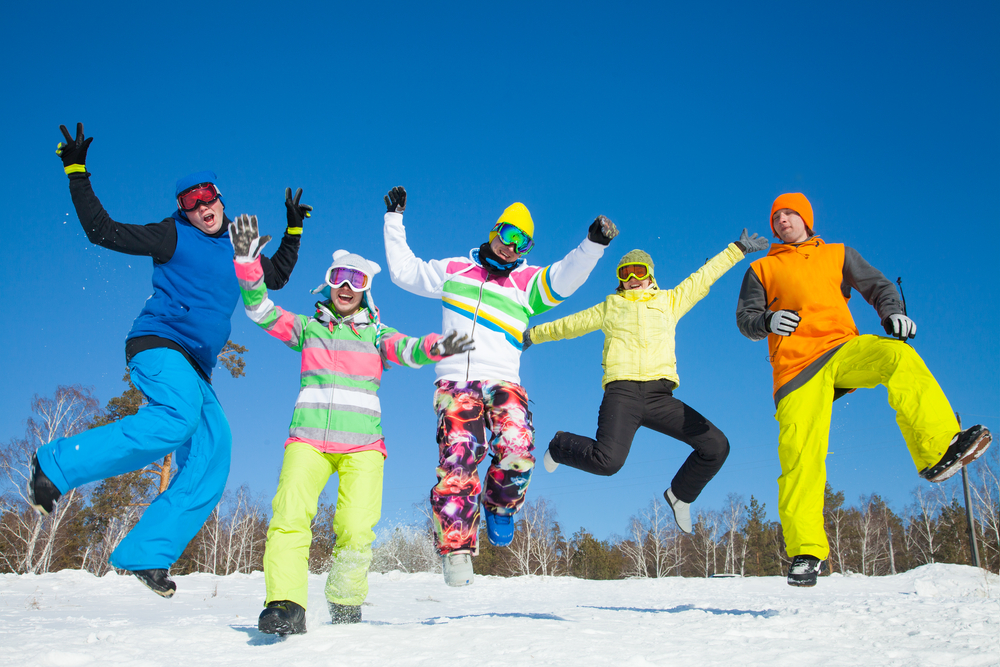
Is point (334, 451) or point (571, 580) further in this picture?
point (571, 580)

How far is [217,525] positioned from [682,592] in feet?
94.8

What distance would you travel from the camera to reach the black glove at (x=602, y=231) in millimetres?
5441

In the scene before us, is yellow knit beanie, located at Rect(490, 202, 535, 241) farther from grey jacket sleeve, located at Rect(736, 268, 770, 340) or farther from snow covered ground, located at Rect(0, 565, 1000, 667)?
snow covered ground, located at Rect(0, 565, 1000, 667)

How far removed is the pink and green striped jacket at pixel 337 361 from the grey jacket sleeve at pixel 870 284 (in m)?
3.24

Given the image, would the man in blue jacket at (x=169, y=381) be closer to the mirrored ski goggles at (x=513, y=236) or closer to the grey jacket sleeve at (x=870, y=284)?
the mirrored ski goggles at (x=513, y=236)

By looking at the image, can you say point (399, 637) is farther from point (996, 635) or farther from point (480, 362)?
point (996, 635)

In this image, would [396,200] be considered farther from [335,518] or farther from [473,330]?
[335,518]

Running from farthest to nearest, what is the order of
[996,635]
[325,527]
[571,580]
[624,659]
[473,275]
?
[325,527]
[571,580]
[473,275]
[996,635]
[624,659]

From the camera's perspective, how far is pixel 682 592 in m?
9.08

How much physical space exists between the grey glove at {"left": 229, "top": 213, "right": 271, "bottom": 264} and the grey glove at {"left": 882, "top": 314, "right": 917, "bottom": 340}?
4307 millimetres

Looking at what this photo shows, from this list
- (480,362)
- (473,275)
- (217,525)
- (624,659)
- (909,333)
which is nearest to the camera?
(624,659)

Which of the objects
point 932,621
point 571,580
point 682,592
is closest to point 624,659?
point 932,621

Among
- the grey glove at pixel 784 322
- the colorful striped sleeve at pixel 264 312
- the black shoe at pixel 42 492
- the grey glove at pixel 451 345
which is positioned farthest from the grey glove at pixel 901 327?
the black shoe at pixel 42 492

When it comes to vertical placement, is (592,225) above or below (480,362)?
above
